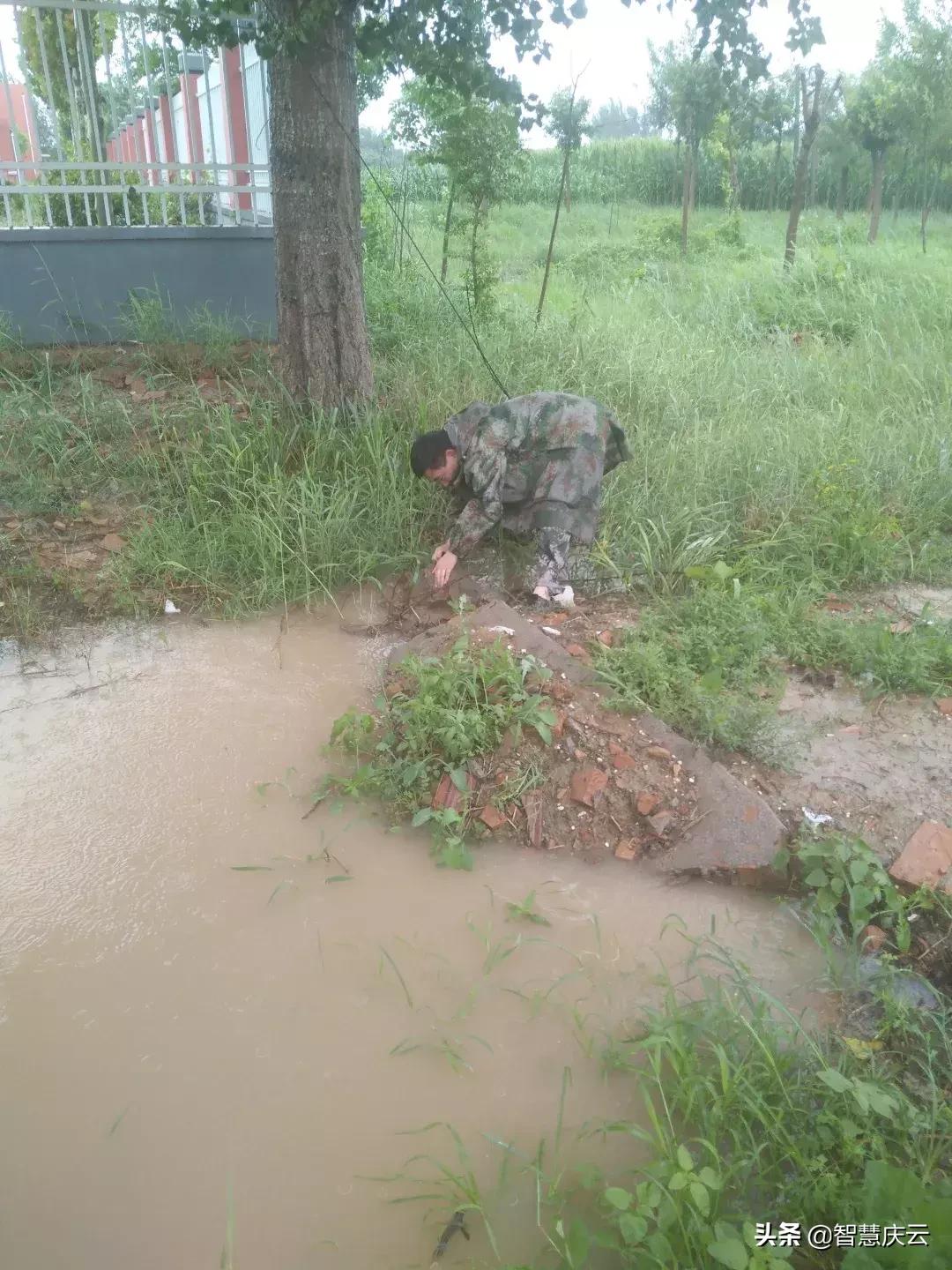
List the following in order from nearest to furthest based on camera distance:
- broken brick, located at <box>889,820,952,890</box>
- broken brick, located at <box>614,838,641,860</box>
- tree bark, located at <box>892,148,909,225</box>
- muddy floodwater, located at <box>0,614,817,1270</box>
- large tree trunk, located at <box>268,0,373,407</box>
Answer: muddy floodwater, located at <box>0,614,817,1270</box>, broken brick, located at <box>889,820,952,890</box>, broken brick, located at <box>614,838,641,860</box>, large tree trunk, located at <box>268,0,373,407</box>, tree bark, located at <box>892,148,909,225</box>

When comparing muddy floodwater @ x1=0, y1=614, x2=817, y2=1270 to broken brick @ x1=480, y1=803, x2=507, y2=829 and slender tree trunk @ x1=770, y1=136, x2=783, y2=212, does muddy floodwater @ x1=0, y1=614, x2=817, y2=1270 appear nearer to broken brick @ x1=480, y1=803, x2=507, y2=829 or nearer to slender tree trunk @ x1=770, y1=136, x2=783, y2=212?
broken brick @ x1=480, y1=803, x2=507, y2=829

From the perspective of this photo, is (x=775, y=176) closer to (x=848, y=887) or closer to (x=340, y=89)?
(x=340, y=89)

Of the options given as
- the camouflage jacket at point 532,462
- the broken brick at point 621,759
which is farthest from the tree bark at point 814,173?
the broken brick at point 621,759

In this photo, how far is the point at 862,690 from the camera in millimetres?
3473

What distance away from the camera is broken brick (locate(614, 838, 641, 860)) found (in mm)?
2803

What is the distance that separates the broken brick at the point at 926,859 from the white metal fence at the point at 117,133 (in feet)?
18.5

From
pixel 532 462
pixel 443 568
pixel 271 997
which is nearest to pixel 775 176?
pixel 532 462

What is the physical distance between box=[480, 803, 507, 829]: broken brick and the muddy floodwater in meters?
0.09

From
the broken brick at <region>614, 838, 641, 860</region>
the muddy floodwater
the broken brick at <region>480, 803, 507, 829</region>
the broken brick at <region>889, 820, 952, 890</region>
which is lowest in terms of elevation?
the muddy floodwater

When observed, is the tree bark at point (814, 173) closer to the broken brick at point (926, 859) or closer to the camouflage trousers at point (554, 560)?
the camouflage trousers at point (554, 560)

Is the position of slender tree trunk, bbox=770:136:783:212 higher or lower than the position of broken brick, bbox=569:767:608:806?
higher

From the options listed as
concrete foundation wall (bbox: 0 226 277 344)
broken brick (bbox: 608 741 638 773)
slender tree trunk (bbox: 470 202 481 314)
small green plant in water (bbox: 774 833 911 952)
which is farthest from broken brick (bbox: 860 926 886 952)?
concrete foundation wall (bbox: 0 226 277 344)

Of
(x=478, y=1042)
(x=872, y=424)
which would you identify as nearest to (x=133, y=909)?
(x=478, y=1042)

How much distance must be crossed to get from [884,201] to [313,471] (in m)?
13.6
